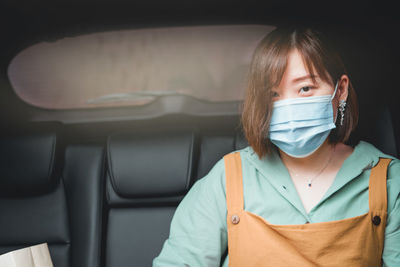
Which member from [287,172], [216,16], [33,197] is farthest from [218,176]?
[33,197]

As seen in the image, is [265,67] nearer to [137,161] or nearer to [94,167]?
[137,161]

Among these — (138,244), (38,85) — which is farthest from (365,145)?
(38,85)

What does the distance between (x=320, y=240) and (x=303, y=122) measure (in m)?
0.35

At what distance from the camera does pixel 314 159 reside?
4.27 ft

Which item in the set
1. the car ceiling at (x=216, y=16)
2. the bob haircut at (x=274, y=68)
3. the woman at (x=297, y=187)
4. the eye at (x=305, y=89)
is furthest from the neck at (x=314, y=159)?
the car ceiling at (x=216, y=16)

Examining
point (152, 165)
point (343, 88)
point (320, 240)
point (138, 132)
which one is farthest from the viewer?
point (138, 132)

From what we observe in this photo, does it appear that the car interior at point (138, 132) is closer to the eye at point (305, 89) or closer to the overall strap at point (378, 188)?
the overall strap at point (378, 188)

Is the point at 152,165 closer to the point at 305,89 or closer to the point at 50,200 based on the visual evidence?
the point at 50,200

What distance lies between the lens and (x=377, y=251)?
3.78ft

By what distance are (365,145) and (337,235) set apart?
350 millimetres

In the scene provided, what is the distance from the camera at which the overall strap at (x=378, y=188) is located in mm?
1158

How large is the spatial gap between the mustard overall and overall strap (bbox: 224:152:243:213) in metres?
0.04

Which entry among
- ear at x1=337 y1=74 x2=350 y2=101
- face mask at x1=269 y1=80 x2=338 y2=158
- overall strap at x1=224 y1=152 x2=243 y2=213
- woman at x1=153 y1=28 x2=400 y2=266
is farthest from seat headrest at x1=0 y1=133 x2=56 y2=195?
ear at x1=337 y1=74 x2=350 y2=101

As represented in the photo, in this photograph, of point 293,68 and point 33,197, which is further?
point 33,197
